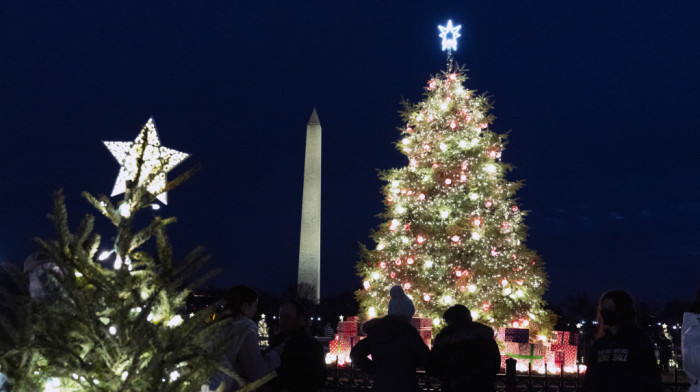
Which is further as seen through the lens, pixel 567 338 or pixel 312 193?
pixel 312 193

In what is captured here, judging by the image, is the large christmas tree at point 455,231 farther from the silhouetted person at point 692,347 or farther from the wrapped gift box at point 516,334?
the silhouetted person at point 692,347

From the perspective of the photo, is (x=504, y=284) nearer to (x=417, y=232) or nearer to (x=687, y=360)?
(x=417, y=232)

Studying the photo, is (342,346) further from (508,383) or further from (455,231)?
(508,383)

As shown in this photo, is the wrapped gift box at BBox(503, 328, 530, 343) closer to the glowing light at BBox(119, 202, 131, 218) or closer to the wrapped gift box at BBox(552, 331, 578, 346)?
the wrapped gift box at BBox(552, 331, 578, 346)

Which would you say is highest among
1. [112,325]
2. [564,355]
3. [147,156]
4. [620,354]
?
[147,156]

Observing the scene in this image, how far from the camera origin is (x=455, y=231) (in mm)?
16344

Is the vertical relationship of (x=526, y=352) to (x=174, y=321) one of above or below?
below

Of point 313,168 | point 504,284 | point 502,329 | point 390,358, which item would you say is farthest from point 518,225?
point 313,168

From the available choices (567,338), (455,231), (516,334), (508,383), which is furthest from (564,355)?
(508,383)

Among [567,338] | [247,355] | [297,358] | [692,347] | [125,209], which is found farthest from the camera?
[567,338]

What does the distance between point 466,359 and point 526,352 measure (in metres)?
10.1

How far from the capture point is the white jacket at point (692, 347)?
3.66 metres

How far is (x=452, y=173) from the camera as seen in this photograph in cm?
1673

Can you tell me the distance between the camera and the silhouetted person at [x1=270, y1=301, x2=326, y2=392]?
186 inches
